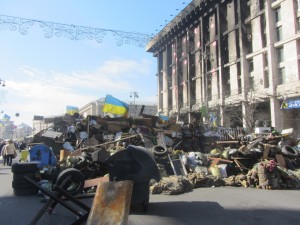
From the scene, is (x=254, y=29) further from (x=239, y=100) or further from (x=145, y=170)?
(x=145, y=170)

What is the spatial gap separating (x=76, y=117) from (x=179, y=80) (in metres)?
36.5

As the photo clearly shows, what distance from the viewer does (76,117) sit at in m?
23.9

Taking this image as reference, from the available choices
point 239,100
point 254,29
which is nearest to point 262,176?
point 239,100

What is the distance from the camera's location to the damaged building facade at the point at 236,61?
1312 inches

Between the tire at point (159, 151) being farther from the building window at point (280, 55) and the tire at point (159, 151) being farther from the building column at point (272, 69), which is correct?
the building window at point (280, 55)

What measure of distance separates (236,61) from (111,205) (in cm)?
3924

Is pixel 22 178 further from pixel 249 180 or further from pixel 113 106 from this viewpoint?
pixel 113 106

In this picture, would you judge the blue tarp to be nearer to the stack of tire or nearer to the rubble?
the rubble

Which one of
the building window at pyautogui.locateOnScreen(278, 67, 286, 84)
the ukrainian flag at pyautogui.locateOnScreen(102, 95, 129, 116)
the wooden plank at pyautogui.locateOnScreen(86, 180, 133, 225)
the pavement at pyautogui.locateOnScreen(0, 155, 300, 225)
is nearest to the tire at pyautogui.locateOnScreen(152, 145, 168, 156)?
the pavement at pyautogui.locateOnScreen(0, 155, 300, 225)

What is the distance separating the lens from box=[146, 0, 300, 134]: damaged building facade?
33312 millimetres

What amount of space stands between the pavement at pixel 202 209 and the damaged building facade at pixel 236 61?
2451 cm

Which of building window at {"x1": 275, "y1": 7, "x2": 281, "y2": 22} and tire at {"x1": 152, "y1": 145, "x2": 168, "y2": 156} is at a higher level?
building window at {"x1": 275, "y1": 7, "x2": 281, "y2": 22}

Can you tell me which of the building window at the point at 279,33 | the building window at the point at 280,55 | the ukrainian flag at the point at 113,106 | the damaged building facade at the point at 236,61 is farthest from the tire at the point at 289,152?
the building window at the point at 279,33

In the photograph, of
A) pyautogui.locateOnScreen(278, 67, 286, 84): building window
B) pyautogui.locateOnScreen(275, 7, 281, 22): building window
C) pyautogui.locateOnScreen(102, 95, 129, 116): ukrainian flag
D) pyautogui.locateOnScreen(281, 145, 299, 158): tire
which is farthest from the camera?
pyautogui.locateOnScreen(275, 7, 281, 22): building window
